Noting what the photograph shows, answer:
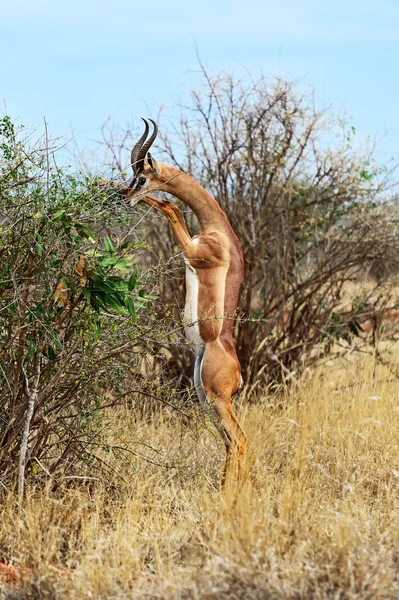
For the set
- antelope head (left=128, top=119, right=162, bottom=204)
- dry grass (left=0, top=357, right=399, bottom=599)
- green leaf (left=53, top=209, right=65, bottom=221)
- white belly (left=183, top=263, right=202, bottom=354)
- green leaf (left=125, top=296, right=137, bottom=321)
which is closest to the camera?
dry grass (left=0, top=357, right=399, bottom=599)

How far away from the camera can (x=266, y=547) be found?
3.70 m

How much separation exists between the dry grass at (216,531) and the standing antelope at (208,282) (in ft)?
1.44

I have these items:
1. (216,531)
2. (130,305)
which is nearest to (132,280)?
(130,305)

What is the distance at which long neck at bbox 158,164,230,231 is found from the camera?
5324 mm

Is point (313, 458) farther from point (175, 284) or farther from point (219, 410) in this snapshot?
point (175, 284)

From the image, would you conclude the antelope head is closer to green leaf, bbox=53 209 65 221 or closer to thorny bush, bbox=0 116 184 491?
thorny bush, bbox=0 116 184 491

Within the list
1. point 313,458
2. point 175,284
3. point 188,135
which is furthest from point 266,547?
point 188,135

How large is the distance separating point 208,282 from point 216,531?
1702mm

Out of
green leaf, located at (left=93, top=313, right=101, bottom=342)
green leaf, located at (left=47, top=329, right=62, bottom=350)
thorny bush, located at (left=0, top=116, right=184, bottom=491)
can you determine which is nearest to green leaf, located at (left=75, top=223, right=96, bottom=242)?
thorny bush, located at (left=0, top=116, right=184, bottom=491)

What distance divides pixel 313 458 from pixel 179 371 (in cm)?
258

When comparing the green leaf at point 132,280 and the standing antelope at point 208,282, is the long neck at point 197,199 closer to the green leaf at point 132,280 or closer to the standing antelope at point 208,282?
the standing antelope at point 208,282

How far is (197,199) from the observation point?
5.34 meters

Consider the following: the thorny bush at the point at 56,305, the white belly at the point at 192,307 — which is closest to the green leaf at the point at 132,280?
the thorny bush at the point at 56,305

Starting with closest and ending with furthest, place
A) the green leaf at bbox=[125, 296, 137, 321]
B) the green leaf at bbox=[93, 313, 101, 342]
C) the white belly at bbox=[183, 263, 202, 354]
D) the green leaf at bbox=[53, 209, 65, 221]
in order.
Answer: the green leaf at bbox=[53, 209, 65, 221] < the green leaf at bbox=[125, 296, 137, 321] < the green leaf at bbox=[93, 313, 101, 342] < the white belly at bbox=[183, 263, 202, 354]
